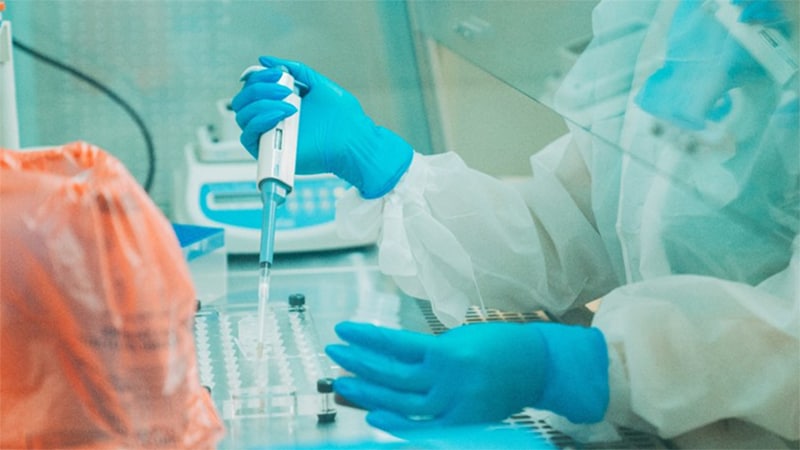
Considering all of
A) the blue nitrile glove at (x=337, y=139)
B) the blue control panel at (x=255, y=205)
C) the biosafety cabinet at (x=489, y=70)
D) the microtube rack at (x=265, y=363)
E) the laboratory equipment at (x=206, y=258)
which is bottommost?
the microtube rack at (x=265, y=363)

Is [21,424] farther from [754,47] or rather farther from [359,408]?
[754,47]

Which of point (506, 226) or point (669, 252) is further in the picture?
point (506, 226)

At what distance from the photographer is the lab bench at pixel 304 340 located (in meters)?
0.93

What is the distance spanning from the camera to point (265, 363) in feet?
3.62

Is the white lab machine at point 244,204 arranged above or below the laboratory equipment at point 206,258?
above

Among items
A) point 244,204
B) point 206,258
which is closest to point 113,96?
point 244,204

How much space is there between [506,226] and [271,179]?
34 centimetres

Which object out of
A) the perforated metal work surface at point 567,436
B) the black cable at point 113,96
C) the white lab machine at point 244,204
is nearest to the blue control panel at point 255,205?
the white lab machine at point 244,204

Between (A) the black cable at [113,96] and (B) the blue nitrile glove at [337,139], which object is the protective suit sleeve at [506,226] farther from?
(A) the black cable at [113,96]

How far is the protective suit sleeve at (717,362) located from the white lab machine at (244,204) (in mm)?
810

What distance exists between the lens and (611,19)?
1.04 m

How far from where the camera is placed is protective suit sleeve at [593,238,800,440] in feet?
2.82

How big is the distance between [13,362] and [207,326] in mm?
609

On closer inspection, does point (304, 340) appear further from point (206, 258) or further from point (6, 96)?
point (6, 96)
